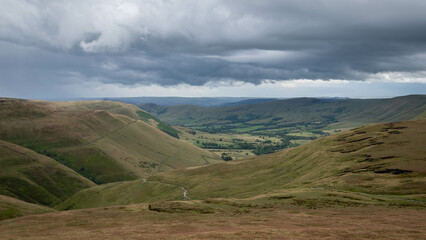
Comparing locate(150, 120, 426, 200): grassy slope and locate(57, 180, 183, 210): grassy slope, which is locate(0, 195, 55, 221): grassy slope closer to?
locate(57, 180, 183, 210): grassy slope

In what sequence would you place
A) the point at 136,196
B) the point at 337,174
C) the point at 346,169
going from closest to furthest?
the point at 337,174, the point at 346,169, the point at 136,196

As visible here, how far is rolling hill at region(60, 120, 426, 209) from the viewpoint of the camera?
336 feet

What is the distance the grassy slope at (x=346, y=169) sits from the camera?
109 m

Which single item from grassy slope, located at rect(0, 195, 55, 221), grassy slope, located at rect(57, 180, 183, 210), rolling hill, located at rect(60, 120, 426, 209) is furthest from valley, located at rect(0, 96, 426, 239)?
grassy slope, located at rect(57, 180, 183, 210)

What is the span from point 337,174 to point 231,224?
263 ft

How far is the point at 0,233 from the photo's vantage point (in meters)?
76.4

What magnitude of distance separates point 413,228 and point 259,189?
8596 centimetres

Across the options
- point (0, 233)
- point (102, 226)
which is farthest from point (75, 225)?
point (0, 233)

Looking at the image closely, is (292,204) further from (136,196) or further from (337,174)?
(136,196)

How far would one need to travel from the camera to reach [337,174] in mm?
129500

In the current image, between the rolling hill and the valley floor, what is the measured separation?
17.5 m

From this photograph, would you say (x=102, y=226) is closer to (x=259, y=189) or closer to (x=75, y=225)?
(x=75, y=225)

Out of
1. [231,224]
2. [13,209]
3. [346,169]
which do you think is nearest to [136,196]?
[13,209]

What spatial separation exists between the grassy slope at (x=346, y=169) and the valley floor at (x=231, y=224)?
32.0m
